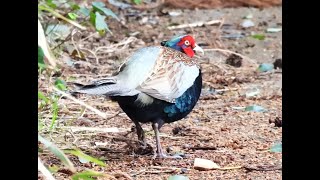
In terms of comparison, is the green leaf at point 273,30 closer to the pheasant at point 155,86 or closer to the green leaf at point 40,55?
the pheasant at point 155,86

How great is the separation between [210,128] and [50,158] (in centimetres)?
129

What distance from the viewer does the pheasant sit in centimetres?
439

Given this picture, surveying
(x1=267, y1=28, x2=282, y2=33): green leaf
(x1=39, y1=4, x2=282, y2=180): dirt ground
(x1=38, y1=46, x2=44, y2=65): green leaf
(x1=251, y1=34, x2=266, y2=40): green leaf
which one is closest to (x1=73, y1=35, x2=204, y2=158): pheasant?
(x1=39, y1=4, x2=282, y2=180): dirt ground

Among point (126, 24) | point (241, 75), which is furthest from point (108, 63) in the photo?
point (126, 24)

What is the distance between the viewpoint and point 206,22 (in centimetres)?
908

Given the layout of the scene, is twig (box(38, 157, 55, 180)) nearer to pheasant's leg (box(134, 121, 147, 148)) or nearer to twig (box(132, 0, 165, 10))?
pheasant's leg (box(134, 121, 147, 148))

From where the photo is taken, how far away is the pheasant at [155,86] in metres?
4.39

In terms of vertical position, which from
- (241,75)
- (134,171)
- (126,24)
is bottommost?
(134,171)

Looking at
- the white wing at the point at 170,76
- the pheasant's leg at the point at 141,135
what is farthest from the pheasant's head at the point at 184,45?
the pheasant's leg at the point at 141,135

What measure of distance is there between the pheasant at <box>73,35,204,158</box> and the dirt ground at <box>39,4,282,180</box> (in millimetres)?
232

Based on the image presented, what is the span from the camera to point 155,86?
14.8ft

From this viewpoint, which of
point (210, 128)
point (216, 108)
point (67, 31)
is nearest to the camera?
point (210, 128)
